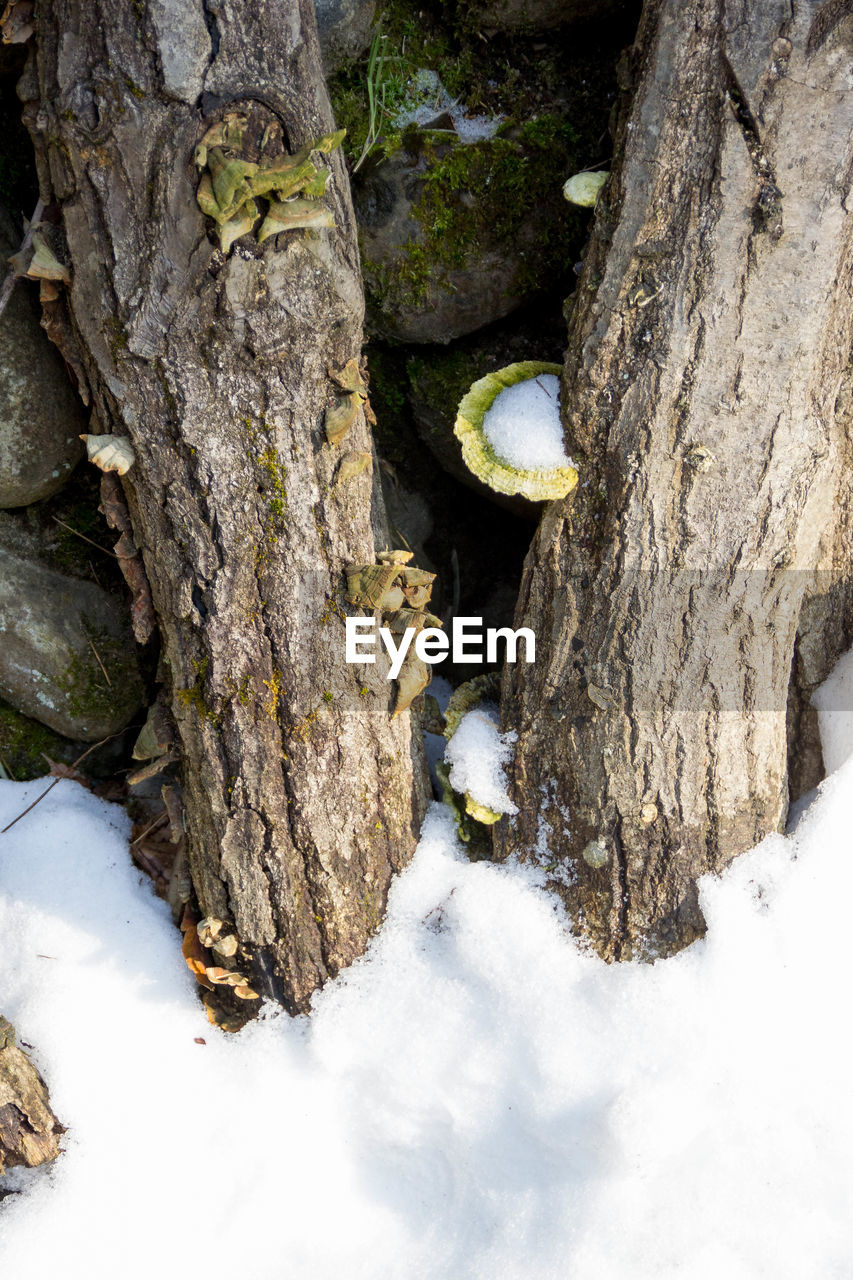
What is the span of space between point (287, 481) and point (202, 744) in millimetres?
750

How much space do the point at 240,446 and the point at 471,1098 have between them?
72.1 inches

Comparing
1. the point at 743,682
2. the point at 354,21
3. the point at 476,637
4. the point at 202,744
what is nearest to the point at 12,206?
the point at 354,21

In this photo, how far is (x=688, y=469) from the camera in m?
2.11

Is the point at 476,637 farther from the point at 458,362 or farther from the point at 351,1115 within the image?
the point at 351,1115

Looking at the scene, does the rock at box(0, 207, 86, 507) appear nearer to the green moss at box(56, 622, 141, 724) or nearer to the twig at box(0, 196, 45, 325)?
the twig at box(0, 196, 45, 325)

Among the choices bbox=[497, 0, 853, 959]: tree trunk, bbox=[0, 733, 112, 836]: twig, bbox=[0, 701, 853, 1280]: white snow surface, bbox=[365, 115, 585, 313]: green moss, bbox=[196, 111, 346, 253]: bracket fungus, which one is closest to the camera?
bbox=[196, 111, 346, 253]: bracket fungus

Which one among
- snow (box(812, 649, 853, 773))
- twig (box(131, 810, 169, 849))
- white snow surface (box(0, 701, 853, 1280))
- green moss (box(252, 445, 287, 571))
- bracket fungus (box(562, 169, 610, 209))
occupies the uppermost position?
bracket fungus (box(562, 169, 610, 209))

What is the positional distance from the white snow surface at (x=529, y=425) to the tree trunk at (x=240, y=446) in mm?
376

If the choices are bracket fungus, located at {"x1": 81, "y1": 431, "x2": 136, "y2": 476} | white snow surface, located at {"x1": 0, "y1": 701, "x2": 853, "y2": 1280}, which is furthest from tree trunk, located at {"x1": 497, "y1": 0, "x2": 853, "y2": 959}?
bracket fungus, located at {"x1": 81, "y1": 431, "x2": 136, "y2": 476}

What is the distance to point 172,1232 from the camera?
7.06 ft

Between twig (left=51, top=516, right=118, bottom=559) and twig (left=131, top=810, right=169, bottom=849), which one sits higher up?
twig (left=51, top=516, right=118, bottom=559)

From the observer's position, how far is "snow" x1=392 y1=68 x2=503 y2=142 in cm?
251

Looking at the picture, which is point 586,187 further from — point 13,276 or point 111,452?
point 13,276

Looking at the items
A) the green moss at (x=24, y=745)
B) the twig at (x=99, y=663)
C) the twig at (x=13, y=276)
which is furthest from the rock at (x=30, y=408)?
the green moss at (x=24, y=745)
